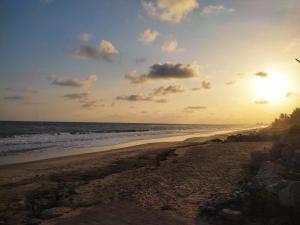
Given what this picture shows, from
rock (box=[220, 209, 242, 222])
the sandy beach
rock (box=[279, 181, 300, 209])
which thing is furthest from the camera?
the sandy beach

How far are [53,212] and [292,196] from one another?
6164 mm

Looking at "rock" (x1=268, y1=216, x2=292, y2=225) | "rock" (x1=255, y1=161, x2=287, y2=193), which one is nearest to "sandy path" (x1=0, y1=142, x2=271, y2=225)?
"rock" (x1=255, y1=161, x2=287, y2=193)

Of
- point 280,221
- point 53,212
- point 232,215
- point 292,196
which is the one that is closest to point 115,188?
point 53,212

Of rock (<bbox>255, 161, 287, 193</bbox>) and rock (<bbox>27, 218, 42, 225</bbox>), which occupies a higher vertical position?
rock (<bbox>255, 161, 287, 193</bbox>)

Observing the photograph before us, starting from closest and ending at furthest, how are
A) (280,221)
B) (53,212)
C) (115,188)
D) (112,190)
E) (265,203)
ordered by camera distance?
1. (280,221)
2. (265,203)
3. (53,212)
4. (112,190)
5. (115,188)

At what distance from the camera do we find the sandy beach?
8.95 meters

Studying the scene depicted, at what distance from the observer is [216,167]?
613 inches

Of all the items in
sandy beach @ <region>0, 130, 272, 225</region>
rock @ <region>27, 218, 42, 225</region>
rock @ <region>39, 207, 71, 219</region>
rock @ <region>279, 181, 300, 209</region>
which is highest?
rock @ <region>279, 181, 300, 209</region>

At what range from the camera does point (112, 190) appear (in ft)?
38.8

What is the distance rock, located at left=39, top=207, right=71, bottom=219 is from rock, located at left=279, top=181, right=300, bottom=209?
5.68 m

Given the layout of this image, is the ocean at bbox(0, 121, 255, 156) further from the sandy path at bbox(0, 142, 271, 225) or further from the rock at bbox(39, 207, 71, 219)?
the rock at bbox(39, 207, 71, 219)

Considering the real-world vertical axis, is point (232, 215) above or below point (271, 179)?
below

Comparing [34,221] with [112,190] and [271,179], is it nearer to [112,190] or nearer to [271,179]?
[112,190]

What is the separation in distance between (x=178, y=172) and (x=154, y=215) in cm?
596
